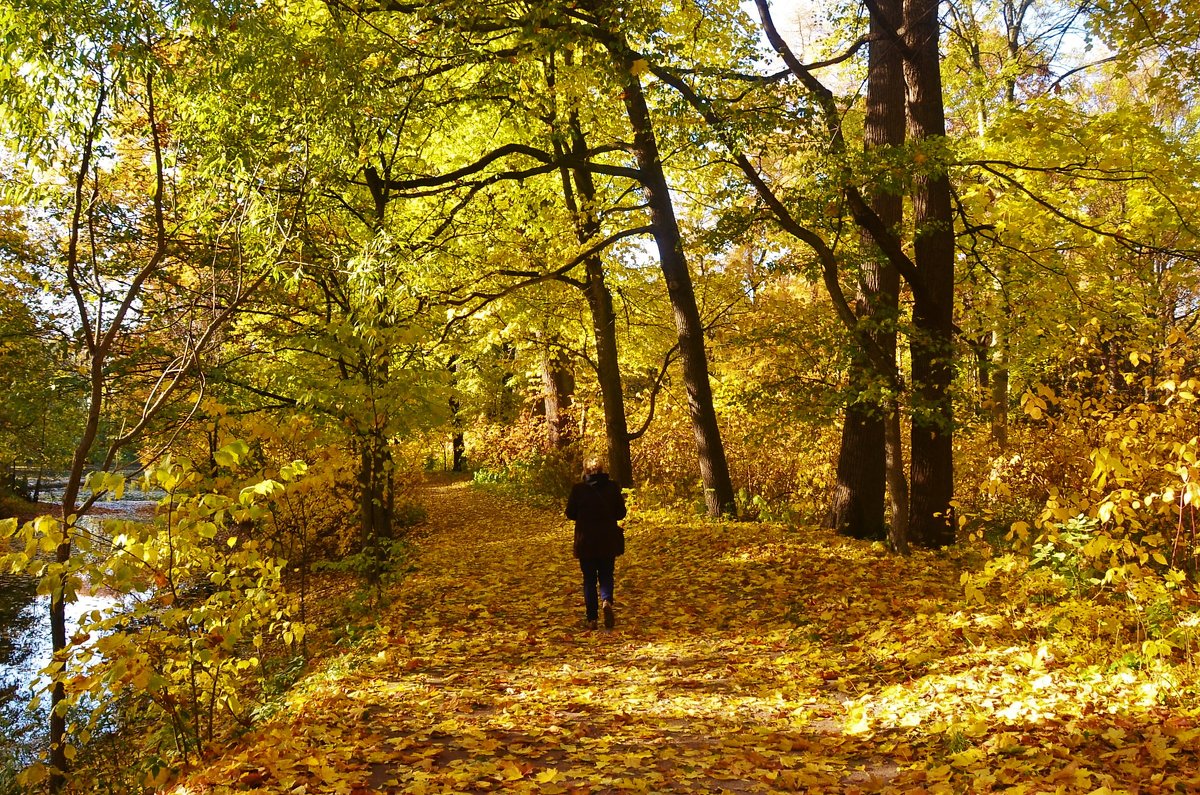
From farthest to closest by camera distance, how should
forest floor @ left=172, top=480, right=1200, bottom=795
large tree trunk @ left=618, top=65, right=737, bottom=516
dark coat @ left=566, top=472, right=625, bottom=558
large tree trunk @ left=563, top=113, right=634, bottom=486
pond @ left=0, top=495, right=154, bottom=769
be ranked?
large tree trunk @ left=563, top=113, right=634, bottom=486 < large tree trunk @ left=618, top=65, right=737, bottom=516 < pond @ left=0, top=495, right=154, bottom=769 < dark coat @ left=566, top=472, right=625, bottom=558 < forest floor @ left=172, top=480, right=1200, bottom=795

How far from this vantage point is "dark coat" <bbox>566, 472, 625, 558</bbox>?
7320 mm

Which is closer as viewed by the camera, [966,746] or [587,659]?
[966,746]

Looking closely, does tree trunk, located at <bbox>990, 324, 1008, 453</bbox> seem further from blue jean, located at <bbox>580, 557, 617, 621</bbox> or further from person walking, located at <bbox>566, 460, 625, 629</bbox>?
blue jean, located at <bbox>580, 557, 617, 621</bbox>

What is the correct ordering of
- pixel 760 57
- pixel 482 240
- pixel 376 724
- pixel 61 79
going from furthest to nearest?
pixel 482 240
pixel 760 57
pixel 61 79
pixel 376 724

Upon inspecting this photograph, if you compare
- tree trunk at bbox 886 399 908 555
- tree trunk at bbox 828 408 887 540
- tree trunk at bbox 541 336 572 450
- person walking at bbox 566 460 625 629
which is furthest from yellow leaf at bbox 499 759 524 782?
tree trunk at bbox 541 336 572 450

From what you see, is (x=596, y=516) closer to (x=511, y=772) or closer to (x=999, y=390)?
(x=511, y=772)

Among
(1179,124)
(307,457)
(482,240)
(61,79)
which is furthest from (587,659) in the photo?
(1179,124)

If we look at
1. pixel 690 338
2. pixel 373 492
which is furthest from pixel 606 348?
pixel 373 492

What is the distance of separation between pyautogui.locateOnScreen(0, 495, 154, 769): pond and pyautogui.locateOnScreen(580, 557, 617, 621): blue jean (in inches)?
170

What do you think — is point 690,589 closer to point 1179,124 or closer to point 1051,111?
point 1051,111

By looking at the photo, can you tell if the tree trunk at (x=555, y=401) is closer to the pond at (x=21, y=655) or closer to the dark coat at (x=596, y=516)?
the pond at (x=21, y=655)

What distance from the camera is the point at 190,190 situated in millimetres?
8070

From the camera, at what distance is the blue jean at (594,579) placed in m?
7.40

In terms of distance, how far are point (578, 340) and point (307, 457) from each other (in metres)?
8.67
